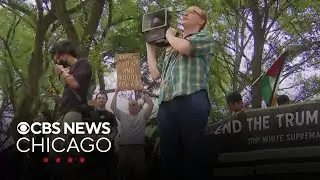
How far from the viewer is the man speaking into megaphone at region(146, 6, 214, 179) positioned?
1870mm

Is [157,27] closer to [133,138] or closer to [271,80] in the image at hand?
[133,138]

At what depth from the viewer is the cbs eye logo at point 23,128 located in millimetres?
2441

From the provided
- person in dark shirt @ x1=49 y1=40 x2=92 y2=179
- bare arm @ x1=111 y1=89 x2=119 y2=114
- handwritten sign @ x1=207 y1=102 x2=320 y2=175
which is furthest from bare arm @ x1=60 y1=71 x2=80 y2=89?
handwritten sign @ x1=207 y1=102 x2=320 y2=175

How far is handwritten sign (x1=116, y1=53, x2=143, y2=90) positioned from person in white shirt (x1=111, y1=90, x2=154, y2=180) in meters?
0.06

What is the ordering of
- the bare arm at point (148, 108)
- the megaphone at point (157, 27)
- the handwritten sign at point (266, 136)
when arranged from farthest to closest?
the bare arm at point (148, 108)
the handwritten sign at point (266, 136)
the megaphone at point (157, 27)

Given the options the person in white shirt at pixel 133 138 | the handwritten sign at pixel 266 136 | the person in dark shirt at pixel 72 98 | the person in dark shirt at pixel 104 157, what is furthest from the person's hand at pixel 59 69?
the handwritten sign at pixel 266 136

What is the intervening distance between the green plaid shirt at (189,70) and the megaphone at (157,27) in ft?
0.26

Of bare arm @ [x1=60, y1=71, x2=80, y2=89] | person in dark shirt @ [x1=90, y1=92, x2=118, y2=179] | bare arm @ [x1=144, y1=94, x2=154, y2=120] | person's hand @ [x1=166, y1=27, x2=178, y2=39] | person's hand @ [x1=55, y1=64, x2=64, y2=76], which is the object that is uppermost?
person's hand @ [x1=166, y1=27, x2=178, y2=39]

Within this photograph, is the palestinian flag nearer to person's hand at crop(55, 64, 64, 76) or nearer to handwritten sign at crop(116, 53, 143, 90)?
handwritten sign at crop(116, 53, 143, 90)

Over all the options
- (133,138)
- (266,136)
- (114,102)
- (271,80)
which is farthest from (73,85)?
(271,80)

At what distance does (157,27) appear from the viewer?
2.04 metres

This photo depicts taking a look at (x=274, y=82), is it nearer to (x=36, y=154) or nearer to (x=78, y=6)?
(x=36, y=154)

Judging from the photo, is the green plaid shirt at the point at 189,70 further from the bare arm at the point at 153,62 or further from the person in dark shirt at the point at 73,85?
the person in dark shirt at the point at 73,85

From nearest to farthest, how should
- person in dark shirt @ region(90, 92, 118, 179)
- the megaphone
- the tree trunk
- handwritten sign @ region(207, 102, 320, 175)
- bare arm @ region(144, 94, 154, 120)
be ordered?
the megaphone, handwritten sign @ region(207, 102, 320, 175), person in dark shirt @ region(90, 92, 118, 179), bare arm @ region(144, 94, 154, 120), the tree trunk
